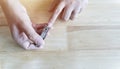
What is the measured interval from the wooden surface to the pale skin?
1.0 inches

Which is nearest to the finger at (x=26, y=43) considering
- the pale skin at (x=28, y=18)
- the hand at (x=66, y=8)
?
the pale skin at (x=28, y=18)

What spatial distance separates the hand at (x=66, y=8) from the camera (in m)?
1.01

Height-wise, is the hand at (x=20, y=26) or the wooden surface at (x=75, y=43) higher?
the hand at (x=20, y=26)

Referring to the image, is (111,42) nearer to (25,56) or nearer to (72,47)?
(72,47)

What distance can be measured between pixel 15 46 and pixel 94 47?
0.28 meters

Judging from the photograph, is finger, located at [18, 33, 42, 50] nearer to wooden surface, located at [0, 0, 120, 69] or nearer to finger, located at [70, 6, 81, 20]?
wooden surface, located at [0, 0, 120, 69]

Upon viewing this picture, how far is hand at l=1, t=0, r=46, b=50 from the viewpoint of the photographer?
88 centimetres

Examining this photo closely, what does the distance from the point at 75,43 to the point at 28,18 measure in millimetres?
192

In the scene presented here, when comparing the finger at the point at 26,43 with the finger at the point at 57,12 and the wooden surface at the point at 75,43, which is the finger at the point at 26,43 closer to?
the wooden surface at the point at 75,43

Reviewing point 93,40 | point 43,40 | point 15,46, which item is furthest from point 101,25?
point 15,46

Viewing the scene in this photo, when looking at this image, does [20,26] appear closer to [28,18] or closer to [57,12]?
[28,18]

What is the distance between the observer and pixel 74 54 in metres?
0.95

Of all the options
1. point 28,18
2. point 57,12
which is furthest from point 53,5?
point 28,18

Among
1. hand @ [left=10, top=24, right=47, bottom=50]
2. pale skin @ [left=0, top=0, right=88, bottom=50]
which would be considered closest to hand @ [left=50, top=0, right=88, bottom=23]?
pale skin @ [left=0, top=0, right=88, bottom=50]
